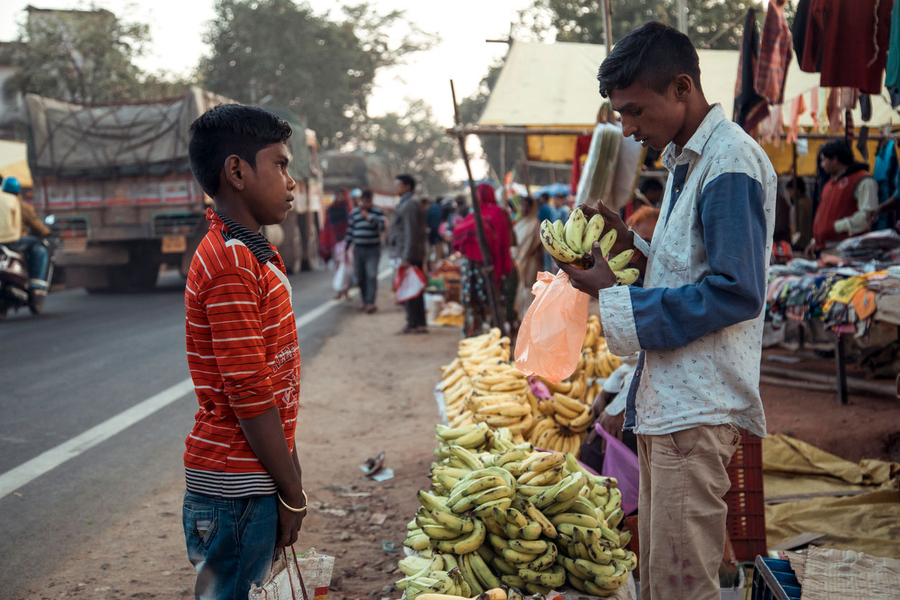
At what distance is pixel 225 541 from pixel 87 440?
175 inches

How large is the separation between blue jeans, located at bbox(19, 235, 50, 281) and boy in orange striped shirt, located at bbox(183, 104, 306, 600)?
39.0 ft

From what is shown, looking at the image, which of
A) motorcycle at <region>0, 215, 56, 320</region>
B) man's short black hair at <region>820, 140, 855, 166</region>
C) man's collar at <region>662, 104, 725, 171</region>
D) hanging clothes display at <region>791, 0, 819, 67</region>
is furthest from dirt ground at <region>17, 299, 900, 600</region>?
motorcycle at <region>0, 215, 56, 320</region>

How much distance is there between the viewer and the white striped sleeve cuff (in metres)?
1.98

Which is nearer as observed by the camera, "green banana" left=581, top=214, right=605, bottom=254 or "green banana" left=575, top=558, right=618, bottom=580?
"green banana" left=581, top=214, right=605, bottom=254

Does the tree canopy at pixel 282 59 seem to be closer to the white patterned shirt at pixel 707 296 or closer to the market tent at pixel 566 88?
the market tent at pixel 566 88

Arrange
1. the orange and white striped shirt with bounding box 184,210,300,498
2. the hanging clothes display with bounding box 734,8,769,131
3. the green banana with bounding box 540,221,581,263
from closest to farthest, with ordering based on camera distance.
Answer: the orange and white striped shirt with bounding box 184,210,300,498, the green banana with bounding box 540,221,581,263, the hanging clothes display with bounding box 734,8,769,131

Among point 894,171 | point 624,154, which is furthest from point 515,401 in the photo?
point 894,171

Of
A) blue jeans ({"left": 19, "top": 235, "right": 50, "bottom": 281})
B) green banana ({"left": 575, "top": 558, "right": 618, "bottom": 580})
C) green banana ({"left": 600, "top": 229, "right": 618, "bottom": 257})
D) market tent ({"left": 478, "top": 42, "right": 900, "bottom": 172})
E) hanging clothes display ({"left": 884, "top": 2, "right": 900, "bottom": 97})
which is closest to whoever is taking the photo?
green banana ({"left": 600, "top": 229, "right": 618, "bottom": 257})

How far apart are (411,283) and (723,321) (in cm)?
945

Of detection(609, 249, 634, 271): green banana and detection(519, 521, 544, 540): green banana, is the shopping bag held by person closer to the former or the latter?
detection(519, 521, 544, 540): green banana

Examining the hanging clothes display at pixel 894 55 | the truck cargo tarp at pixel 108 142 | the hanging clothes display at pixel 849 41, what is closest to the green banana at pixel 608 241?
the hanging clothes display at pixel 894 55

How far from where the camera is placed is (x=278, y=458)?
6.30 feet

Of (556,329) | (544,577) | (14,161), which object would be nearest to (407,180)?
(544,577)

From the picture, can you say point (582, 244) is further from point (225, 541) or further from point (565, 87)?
point (565, 87)
